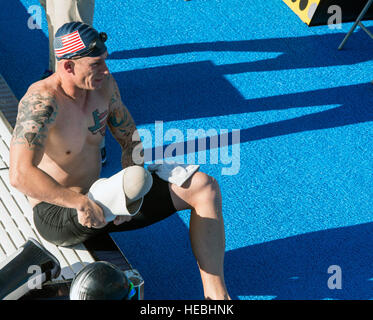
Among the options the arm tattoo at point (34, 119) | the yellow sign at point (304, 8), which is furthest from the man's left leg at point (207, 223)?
the yellow sign at point (304, 8)

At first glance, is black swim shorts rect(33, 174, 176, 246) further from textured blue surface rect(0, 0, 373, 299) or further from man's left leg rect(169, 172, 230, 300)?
textured blue surface rect(0, 0, 373, 299)

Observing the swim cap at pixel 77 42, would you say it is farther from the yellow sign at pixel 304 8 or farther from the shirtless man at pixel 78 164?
the yellow sign at pixel 304 8

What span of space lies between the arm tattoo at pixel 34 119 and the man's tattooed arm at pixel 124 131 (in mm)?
435

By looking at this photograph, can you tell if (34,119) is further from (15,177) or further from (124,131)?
(124,131)

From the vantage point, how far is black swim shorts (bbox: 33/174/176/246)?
7.56 feet

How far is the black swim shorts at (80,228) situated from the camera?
2305 mm

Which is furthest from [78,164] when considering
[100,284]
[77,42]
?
[100,284]

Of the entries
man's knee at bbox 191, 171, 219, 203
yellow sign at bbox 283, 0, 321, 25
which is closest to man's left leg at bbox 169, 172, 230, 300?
man's knee at bbox 191, 171, 219, 203

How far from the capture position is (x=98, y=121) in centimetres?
247

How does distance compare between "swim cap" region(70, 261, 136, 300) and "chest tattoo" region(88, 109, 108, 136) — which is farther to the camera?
"chest tattoo" region(88, 109, 108, 136)

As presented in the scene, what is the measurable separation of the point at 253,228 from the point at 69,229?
1.33 metres

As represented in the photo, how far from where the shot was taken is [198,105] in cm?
403

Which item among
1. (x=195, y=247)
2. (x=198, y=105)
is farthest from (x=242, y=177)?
(x=195, y=247)
